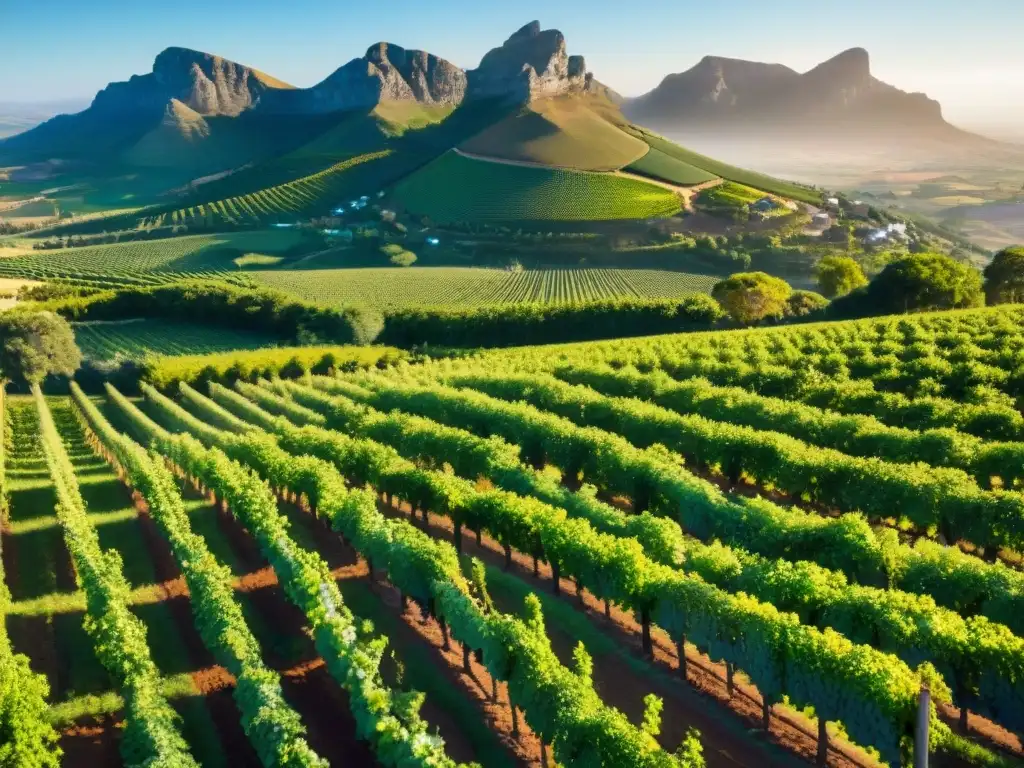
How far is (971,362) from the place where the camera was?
4294 centimetres

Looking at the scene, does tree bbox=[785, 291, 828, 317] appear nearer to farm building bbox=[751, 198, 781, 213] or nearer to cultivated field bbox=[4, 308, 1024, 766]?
cultivated field bbox=[4, 308, 1024, 766]

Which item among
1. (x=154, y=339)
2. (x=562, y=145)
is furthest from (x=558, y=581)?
(x=562, y=145)

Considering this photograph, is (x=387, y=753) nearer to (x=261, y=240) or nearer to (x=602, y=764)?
(x=602, y=764)

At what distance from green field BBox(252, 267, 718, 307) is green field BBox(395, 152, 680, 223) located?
98.4 feet

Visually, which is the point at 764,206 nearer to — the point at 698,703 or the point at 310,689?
the point at 698,703

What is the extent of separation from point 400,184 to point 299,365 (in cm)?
13605

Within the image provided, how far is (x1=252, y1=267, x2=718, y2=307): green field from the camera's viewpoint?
103 meters

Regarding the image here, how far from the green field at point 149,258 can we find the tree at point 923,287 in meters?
101

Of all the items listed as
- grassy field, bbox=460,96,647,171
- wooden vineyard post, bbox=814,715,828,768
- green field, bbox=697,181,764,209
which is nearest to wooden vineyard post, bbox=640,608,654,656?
wooden vineyard post, bbox=814,715,828,768

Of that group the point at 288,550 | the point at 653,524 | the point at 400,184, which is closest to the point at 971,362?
the point at 653,524

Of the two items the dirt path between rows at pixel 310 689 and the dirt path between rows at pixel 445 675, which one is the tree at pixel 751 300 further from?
the dirt path between rows at pixel 310 689

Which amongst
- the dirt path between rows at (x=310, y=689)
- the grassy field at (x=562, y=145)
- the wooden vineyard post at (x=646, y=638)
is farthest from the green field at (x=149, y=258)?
the wooden vineyard post at (x=646, y=638)

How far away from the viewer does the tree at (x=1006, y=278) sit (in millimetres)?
75188

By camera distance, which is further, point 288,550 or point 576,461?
point 576,461
